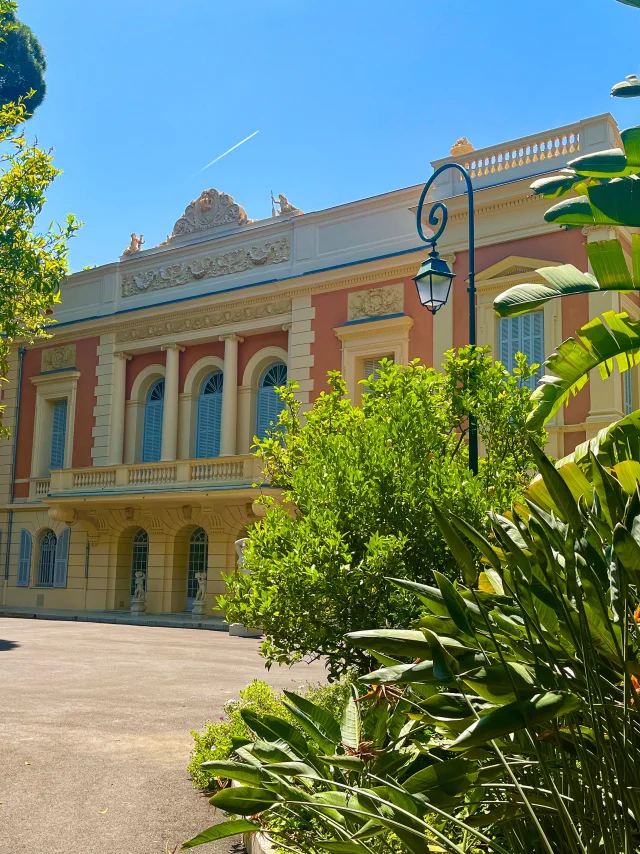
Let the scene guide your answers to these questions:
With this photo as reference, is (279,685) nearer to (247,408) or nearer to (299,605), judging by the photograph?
(299,605)

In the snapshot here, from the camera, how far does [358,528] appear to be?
5.68m

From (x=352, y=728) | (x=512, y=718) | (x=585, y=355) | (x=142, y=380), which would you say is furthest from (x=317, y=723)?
(x=142, y=380)

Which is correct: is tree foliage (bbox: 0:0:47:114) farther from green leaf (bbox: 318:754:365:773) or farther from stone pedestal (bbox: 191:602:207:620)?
green leaf (bbox: 318:754:365:773)

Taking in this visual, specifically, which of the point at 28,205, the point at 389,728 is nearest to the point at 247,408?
the point at 28,205

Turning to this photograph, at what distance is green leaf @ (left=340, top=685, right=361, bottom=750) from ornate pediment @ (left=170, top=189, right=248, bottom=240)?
23952mm

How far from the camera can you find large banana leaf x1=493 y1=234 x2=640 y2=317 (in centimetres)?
420

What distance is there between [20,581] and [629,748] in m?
28.4

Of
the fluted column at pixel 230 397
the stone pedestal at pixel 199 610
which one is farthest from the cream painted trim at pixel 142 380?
the stone pedestal at pixel 199 610

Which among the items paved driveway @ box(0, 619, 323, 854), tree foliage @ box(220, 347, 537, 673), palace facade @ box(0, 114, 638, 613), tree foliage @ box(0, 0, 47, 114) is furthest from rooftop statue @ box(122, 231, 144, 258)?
tree foliage @ box(220, 347, 537, 673)

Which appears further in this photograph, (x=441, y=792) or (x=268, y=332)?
(x=268, y=332)

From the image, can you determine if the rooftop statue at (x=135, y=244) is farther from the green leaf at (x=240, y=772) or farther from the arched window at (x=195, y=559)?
the green leaf at (x=240, y=772)

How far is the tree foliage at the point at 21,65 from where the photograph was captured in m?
30.8

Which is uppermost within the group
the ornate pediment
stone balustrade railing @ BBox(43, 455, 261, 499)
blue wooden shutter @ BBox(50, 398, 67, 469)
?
the ornate pediment

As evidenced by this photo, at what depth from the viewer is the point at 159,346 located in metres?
26.5
